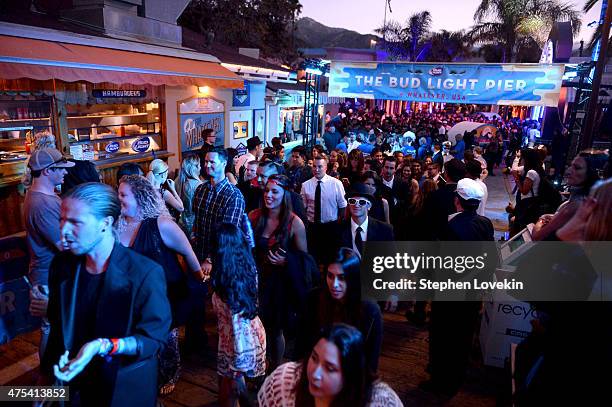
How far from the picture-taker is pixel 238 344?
9.48 ft

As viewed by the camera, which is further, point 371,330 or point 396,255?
point 396,255

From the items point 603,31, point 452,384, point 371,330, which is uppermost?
point 603,31

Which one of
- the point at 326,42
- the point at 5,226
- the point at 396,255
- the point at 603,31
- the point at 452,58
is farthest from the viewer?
the point at 326,42

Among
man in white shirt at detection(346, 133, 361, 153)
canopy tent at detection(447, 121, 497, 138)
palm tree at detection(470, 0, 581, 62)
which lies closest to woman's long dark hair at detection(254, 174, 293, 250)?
man in white shirt at detection(346, 133, 361, 153)

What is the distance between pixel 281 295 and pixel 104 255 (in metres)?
1.91

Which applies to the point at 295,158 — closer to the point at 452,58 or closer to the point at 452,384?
the point at 452,384

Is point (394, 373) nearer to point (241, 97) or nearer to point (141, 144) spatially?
point (141, 144)

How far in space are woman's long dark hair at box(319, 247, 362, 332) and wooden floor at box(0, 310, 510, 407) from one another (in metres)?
1.67

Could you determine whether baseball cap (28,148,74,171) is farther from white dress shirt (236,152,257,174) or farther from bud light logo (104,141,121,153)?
bud light logo (104,141,121,153)

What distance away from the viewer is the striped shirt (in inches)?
155

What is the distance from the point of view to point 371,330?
103 inches

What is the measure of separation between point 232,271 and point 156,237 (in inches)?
25.3

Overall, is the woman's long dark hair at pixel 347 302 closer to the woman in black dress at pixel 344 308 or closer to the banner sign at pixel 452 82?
the woman in black dress at pixel 344 308

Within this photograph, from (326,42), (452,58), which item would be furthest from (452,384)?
(326,42)
